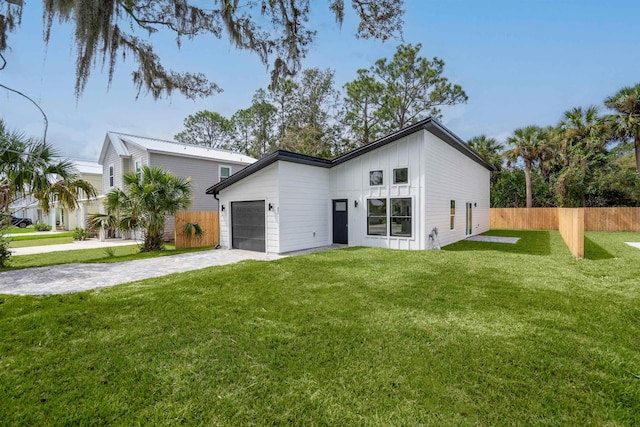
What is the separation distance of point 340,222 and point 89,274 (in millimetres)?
7626

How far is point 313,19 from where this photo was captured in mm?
4957

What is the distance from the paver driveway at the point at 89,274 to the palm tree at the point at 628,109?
20295 millimetres

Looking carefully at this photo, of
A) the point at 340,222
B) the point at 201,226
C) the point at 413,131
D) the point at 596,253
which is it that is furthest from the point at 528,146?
the point at 201,226

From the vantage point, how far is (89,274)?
6.52 meters

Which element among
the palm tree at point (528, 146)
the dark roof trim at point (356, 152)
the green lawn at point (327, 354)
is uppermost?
the palm tree at point (528, 146)

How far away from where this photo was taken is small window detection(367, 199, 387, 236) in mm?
10125

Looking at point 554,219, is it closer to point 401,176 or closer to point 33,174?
point 401,176

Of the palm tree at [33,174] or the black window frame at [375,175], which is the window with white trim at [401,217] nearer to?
the black window frame at [375,175]

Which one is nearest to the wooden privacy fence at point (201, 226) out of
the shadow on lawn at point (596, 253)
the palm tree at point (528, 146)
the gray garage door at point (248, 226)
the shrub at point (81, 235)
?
the gray garage door at point (248, 226)

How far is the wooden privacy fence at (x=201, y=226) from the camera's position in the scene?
447 inches

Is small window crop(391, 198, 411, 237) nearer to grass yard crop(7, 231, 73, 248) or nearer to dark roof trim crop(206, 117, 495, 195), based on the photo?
dark roof trim crop(206, 117, 495, 195)

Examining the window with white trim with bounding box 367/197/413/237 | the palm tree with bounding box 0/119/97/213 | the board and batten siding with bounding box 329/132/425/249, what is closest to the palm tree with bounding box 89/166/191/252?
the palm tree with bounding box 0/119/97/213

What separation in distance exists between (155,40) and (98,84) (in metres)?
1.26

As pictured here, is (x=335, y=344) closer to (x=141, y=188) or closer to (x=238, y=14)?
(x=238, y=14)
